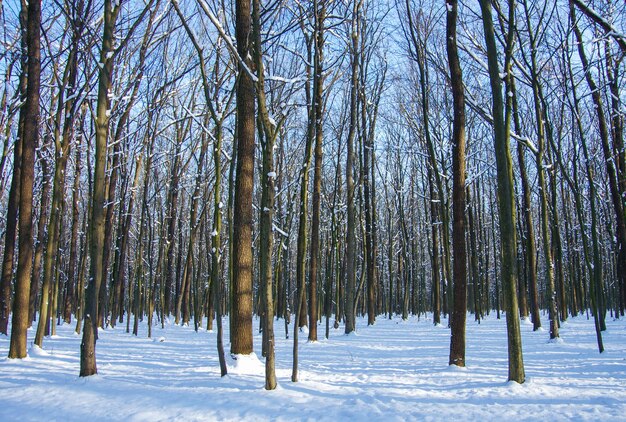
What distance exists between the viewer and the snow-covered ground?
15.8 ft

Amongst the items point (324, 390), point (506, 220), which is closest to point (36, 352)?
point (324, 390)

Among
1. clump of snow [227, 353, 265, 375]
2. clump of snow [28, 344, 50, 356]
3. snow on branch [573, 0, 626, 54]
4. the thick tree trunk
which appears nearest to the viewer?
snow on branch [573, 0, 626, 54]

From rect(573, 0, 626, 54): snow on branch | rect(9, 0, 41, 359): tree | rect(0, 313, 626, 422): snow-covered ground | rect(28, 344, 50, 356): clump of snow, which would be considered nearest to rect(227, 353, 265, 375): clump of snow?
rect(0, 313, 626, 422): snow-covered ground

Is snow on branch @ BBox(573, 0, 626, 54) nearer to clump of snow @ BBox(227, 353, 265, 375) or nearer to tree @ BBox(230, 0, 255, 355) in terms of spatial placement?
tree @ BBox(230, 0, 255, 355)

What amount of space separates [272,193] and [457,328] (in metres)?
4.15

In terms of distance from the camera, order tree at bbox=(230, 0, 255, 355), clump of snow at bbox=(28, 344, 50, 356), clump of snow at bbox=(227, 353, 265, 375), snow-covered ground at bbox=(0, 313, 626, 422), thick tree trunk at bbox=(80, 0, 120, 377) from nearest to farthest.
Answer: snow-covered ground at bbox=(0, 313, 626, 422) < thick tree trunk at bbox=(80, 0, 120, 377) < clump of snow at bbox=(227, 353, 265, 375) < tree at bbox=(230, 0, 255, 355) < clump of snow at bbox=(28, 344, 50, 356)

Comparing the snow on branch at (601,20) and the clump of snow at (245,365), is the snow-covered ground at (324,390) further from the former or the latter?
the snow on branch at (601,20)

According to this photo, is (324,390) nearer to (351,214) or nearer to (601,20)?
(601,20)

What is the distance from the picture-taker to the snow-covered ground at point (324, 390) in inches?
189

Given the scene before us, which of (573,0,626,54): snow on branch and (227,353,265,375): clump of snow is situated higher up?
(573,0,626,54): snow on branch

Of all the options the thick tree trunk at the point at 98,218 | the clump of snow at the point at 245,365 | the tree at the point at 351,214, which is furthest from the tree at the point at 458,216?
the tree at the point at 351,214

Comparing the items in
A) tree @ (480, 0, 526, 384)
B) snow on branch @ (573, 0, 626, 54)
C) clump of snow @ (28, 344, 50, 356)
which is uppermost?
snow on branch @ (573, 0, 626, 54)

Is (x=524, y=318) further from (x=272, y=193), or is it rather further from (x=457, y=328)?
(x=272, y=193)

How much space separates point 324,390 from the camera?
598 centimetres
